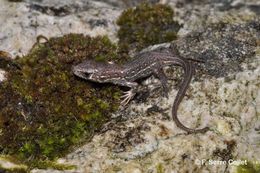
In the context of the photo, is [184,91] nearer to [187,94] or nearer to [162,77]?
[187,94]

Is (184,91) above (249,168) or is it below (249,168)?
above

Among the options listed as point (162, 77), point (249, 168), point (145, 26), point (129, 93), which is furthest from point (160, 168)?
point (145, 26)

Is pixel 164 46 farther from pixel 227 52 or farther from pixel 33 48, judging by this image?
pixel 33 48

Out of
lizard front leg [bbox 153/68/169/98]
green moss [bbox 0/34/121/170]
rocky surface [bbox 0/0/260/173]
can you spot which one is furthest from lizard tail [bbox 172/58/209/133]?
green moss [bbox 0/34/121/170]

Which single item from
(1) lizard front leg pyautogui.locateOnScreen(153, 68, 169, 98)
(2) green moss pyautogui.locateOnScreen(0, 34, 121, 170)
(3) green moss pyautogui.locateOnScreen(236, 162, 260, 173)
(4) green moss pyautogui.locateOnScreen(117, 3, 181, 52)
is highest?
(4) green moss pyautogui.locateOnScreen(117, 3, 181, 52)

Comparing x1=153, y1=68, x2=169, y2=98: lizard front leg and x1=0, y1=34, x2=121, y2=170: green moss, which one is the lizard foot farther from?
x1=153, y1=68, x2=169, y2=98: lizard front leg
